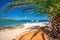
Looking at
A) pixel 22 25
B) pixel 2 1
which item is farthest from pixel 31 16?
pixel 2 1

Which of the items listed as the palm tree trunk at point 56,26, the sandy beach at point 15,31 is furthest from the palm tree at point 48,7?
the sandy beach at point 15,31

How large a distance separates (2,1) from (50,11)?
20.3 inches

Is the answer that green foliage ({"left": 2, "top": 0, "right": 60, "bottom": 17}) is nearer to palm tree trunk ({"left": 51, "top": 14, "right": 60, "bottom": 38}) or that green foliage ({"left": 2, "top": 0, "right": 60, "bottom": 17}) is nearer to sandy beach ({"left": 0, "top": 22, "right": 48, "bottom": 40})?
palm tree trunk ({"left": 51, "top": 14, "right": 60, "bottom": 38})

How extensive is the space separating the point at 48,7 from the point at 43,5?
56 millimetres

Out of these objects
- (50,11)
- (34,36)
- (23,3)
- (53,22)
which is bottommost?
(34,36)

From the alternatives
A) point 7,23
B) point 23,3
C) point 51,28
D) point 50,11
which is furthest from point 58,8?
point 7,23

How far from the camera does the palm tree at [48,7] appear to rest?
126 centimetres

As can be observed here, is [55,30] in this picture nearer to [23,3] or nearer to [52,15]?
[52,15]

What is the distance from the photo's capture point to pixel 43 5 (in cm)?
129

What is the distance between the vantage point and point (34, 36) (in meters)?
1.28

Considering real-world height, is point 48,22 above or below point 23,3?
below

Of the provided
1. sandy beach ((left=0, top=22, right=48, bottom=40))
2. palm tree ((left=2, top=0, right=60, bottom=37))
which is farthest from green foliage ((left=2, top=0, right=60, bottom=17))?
sandy beach ((left=0, top=22, right=48, bottom=40))

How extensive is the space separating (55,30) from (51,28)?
0.05m

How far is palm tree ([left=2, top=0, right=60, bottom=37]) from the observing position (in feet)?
4.12
